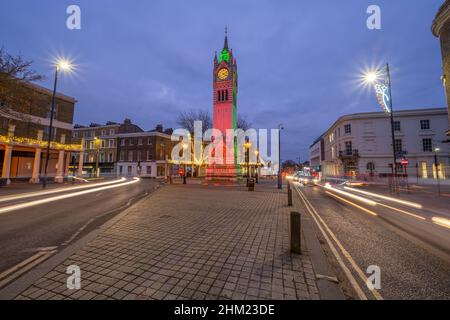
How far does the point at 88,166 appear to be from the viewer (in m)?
50.3

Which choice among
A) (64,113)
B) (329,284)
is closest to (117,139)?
(64,113)

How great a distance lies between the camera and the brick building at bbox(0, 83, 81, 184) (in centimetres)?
2164

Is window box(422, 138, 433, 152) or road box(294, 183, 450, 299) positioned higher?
window box(422, 138, 433, 152)

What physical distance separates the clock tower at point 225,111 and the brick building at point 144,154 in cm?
1790

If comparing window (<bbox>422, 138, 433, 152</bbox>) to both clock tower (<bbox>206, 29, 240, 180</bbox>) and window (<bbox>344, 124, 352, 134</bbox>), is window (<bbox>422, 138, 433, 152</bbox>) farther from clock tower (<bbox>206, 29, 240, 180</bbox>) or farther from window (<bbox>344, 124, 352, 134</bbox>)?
clock tower (<bbox>206, 29, 240, 180</bbox>)

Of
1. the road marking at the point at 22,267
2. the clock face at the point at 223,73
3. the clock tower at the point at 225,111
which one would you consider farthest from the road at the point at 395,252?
the clock face at the point at 223,73

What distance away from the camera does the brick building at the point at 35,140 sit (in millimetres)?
21639

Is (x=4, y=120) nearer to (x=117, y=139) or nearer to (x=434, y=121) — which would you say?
(x=117, y=139)

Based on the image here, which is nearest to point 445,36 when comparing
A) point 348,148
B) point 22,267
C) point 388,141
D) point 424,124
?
point 388,141

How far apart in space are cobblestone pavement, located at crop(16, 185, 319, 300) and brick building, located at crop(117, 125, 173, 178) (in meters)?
42.3

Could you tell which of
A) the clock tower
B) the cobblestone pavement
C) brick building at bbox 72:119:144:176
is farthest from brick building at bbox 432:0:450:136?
brick building at bbox 72:119:144:176
